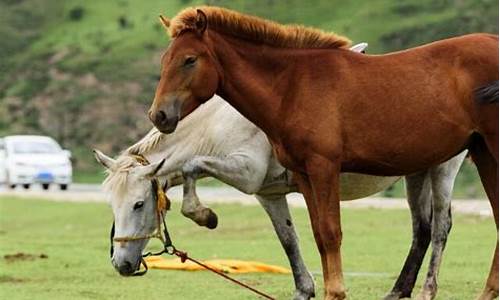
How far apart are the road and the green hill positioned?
50.5 feet

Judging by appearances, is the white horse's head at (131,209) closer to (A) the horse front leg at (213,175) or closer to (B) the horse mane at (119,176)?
(B) the horse mane at (119,176)

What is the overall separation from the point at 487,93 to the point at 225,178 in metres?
2.71

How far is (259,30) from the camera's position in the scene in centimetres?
1026

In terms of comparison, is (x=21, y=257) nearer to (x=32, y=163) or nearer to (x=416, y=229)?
(x=416, y=229)

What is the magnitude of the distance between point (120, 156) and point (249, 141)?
128 centimetres

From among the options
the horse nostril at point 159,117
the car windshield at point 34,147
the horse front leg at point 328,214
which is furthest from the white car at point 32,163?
the horse front leg at point 328,214

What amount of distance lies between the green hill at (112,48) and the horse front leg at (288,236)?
4234 centimetres

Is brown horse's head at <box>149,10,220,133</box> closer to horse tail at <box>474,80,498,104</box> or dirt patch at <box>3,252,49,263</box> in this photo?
horse tail at <box>474,80,498,104</box>

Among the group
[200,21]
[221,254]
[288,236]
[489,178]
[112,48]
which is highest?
[112,48]

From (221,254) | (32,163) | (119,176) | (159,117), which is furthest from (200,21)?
(32,163)

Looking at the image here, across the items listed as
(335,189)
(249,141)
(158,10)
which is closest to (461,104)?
(335,189)

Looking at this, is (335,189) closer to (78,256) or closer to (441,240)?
(441,240)

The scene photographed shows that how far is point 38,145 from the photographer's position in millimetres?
42000

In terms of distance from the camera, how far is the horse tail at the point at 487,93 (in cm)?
984
